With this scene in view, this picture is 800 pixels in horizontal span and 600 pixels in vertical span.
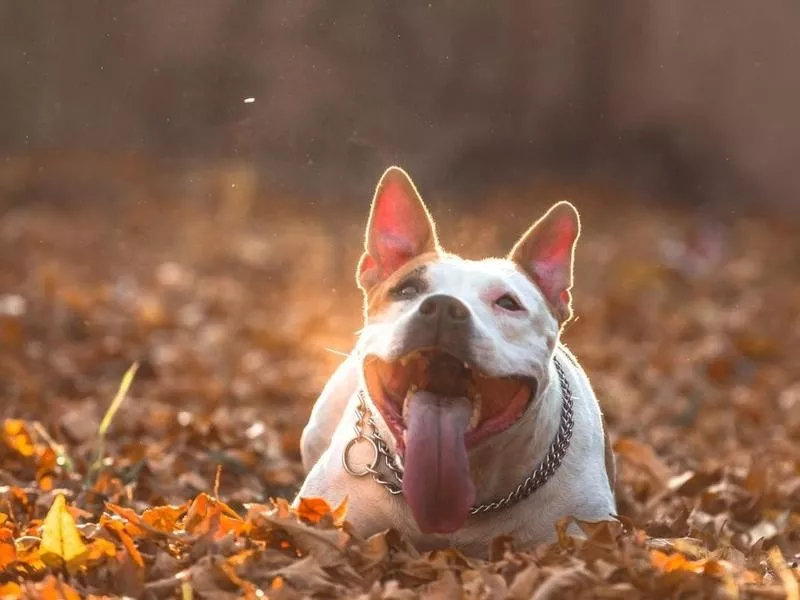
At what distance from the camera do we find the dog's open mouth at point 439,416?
3.48m

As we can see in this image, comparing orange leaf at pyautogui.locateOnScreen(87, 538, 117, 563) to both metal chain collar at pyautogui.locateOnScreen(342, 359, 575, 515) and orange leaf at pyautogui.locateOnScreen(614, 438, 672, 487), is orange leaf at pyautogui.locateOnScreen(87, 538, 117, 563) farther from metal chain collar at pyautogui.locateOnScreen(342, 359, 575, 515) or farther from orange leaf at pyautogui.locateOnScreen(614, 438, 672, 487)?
orange leaf at pyautogui.locateOnScreen(614, 438, 672, 487)

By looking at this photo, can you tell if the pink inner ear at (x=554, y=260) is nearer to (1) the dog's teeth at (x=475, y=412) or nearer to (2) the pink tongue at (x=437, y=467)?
(1) the dog's teeth at (x=475, y=412)

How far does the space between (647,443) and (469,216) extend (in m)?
6.88

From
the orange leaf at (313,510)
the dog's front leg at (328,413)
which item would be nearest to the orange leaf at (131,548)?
the orange leaf at (313,510)

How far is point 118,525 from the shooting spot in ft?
11.8

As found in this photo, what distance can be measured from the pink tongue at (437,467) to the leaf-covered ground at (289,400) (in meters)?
0.11

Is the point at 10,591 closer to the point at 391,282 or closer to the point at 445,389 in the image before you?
the point at 445,389

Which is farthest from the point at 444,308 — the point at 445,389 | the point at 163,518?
the point at 163,518

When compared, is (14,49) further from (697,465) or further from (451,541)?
(451,541)

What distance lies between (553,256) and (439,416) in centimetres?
82

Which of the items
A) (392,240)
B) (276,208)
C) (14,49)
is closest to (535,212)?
(276,208)

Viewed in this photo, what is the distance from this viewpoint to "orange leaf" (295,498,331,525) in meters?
3.61

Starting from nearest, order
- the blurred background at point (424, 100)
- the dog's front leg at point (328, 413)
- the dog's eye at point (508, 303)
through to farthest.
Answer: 1. the dog's eye at point (508, 303)
2. the dog's front leg at point (328, 413)
3. the blurred background at point (424, 100)

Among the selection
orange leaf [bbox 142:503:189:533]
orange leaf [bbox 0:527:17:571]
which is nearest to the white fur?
orange leaf [bbox 142:503:189:533]
